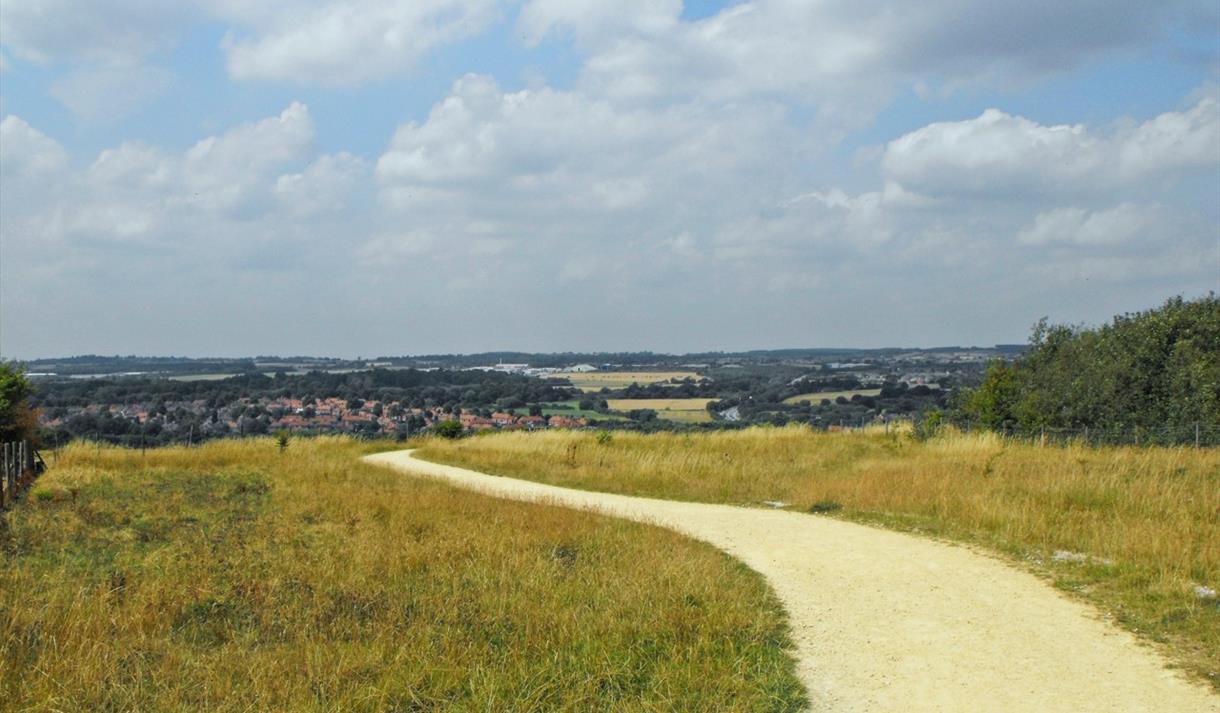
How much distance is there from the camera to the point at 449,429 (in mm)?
40688

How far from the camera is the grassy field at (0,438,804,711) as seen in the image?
6.49 metres

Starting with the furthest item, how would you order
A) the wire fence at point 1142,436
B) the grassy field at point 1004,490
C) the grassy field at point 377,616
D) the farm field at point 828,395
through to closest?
the farm field at point 828,395
the wire fence at point 1142,436
the grassy field at point 1004,490
the grassy field at point 377,616

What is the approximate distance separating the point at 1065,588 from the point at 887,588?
1.82 metres

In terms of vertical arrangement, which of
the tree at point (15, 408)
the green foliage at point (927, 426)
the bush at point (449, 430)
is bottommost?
the bush at point (449, 430)

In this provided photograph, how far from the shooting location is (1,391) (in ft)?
80.2

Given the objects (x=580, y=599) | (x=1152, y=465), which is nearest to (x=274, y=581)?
(x=580, y=599)

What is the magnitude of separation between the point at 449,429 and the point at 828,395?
34282 mm

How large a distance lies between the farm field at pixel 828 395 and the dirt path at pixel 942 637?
161 feet

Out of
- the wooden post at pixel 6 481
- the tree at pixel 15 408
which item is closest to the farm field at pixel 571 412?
the tree at pixel 15 408

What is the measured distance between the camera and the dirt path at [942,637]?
6.53 m

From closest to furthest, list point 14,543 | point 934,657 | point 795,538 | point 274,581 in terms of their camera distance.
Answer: point 934,657, point 274,581, point 14,543, point 795,538

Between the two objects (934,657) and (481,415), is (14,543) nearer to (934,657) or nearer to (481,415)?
(934,657)

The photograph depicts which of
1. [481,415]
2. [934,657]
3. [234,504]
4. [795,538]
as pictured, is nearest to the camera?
[934,657]

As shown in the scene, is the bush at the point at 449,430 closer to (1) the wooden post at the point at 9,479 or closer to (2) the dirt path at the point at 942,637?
(1) the wooden post at the point at 9,479
